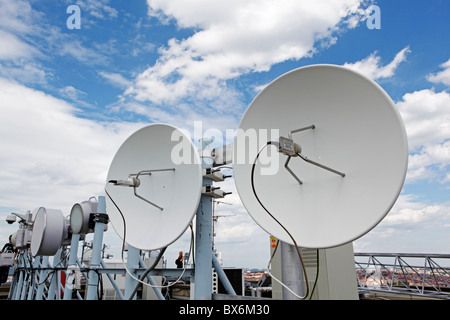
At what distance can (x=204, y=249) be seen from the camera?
313cm

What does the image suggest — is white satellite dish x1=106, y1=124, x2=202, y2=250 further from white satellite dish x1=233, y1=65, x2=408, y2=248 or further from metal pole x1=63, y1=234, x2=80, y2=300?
metal pole x1=63, y1=234, x2=80, y2=300

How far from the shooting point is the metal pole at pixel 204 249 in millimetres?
3021

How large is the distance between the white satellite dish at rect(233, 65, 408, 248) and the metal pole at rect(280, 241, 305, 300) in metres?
0.21

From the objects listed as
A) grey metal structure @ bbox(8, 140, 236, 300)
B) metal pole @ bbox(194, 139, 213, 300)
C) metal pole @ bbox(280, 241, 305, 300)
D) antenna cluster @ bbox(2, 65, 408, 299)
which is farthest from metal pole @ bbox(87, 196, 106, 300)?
metal pole @ bbox(280, 241, 305, 300)

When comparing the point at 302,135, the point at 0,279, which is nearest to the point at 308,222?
the point at 302,135

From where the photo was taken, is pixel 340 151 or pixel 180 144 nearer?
pixel 340 151

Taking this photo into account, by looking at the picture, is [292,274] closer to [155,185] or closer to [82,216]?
[155,185]

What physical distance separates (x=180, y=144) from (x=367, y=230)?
1926 mm

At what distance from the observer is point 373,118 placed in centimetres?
219

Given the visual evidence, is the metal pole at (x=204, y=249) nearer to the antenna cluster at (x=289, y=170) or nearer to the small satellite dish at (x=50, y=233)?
the antenna cluster at (x=289, y=170)

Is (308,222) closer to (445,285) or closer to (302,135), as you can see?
(302,135)

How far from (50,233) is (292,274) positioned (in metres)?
6.71
